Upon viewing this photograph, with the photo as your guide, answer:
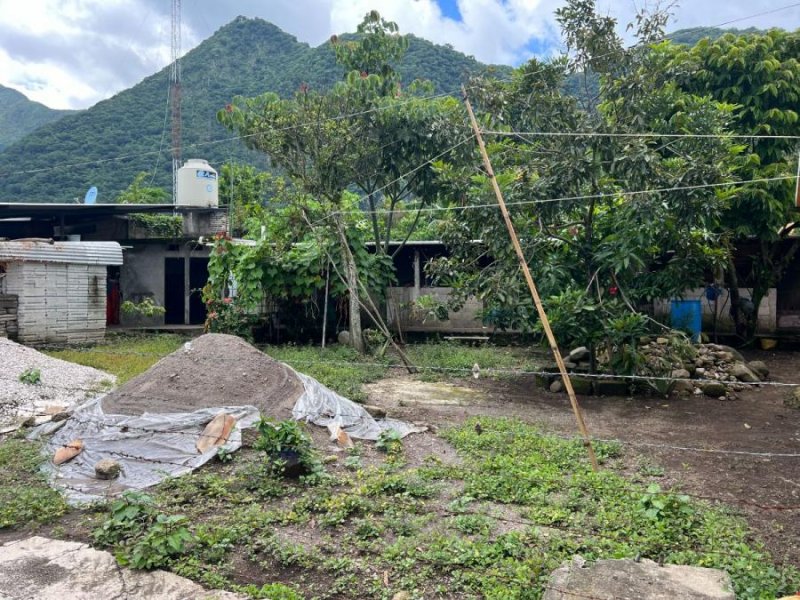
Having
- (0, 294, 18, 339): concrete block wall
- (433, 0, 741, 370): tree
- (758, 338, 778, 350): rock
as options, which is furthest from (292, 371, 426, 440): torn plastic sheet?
(758, 338, 778, 350): rock

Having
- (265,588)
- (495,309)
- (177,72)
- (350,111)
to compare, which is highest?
(177,72)

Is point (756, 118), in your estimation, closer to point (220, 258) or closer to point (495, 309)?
point (495, 309)

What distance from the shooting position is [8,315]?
13.1m

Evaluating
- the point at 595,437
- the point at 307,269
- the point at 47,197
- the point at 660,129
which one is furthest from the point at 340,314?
the point at 47,197

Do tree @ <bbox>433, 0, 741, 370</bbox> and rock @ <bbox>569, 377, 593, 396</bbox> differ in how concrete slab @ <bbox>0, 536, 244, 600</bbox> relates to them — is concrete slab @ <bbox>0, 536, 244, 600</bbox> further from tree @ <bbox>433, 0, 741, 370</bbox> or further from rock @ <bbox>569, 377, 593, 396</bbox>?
rock @ <bbox>569, 377, 593, 396</bbox>

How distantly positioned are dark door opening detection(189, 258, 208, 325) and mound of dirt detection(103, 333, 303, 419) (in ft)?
39.2

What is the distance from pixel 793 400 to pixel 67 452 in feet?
28.9

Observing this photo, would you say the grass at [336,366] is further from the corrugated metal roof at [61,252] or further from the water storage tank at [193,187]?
the water storage tank at [193,187]

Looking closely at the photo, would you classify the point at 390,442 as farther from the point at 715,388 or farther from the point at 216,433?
the point at 715,388

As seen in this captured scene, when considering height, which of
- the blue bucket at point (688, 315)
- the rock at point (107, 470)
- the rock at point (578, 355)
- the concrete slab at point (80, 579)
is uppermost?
the blue bucket at point (688, 315)

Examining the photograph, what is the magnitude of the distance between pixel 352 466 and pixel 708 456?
346 cm

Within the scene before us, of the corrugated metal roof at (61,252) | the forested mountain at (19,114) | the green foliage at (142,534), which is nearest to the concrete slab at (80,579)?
the green foliage at (142,534)

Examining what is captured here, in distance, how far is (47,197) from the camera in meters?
26.0

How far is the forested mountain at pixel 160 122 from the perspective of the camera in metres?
26.5
